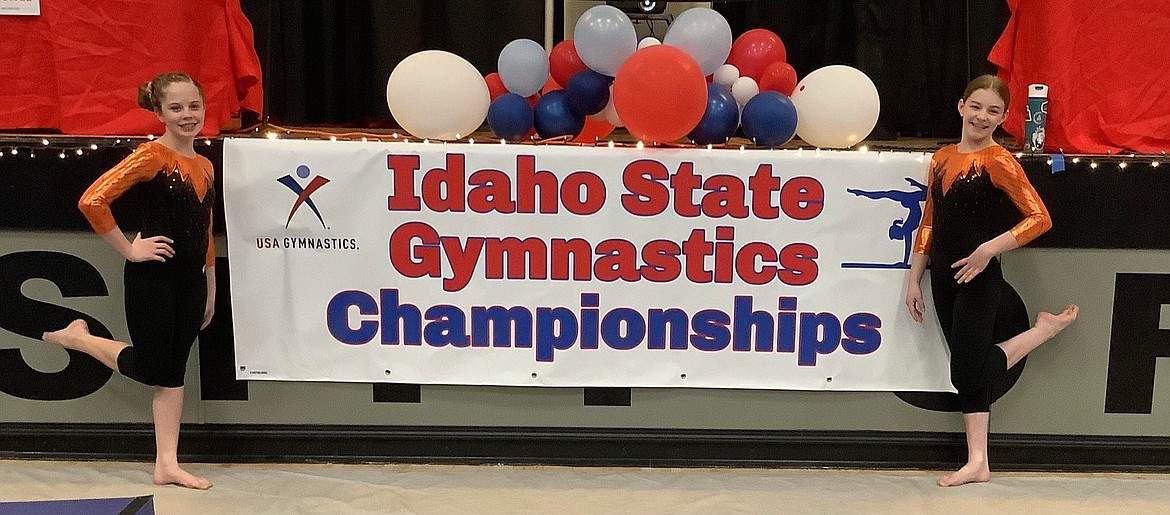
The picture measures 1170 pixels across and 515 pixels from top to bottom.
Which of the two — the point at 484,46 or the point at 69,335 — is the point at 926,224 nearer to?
the point at 69,335

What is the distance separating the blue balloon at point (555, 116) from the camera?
300cm

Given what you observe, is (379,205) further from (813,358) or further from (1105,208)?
(1105,208)

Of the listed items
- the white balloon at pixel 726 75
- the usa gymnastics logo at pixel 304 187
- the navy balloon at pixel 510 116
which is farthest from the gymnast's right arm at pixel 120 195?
the white balloon at pixel 726 75

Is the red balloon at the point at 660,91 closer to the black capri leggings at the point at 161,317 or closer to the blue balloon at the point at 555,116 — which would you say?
the blue balloon at the point at 555,116

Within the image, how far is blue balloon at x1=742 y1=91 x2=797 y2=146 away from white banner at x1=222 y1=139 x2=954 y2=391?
0.12 metres

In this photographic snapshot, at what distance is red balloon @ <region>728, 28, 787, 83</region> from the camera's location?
312cm

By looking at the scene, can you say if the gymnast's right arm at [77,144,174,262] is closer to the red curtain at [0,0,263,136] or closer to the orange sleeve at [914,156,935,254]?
the red curtain at [0,0,263,136]

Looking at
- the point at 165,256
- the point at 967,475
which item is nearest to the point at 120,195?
the point at 165,256

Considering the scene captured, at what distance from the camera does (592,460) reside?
3.09m

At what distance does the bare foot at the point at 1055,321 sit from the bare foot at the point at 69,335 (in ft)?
9.50

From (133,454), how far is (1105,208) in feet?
10.2

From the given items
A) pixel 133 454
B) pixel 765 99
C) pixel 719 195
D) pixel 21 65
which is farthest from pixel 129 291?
pixel 765 99

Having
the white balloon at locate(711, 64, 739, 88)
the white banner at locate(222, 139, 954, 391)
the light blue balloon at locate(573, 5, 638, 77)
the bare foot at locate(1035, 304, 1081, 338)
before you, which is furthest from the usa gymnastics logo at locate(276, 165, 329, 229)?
the bare foot at locate(1035, 304, 1081, 338)

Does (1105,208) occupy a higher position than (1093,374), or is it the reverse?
(1105,208)
